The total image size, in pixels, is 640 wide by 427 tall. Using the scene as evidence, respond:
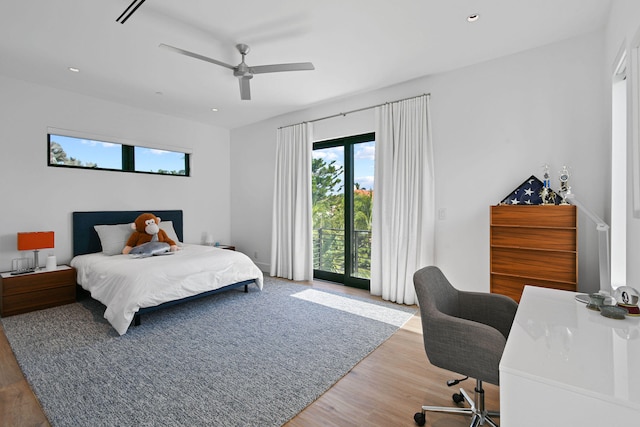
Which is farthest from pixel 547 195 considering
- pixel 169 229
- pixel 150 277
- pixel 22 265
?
pixel 22 265

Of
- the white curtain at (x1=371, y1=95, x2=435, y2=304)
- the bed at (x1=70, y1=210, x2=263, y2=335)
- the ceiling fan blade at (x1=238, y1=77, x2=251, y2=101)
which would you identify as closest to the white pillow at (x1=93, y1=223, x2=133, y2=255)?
the bed at (x1=70, y1=210, x2=263, y2=335)

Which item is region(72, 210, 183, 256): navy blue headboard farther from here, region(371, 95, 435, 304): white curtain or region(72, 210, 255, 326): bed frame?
region(371, 95, 435, 304): white curtain

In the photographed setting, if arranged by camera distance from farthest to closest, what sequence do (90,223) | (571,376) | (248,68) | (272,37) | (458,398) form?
1. (90,223)
2. (248,68)
3. (272,37)
4. (458,398)
5. (571,376)

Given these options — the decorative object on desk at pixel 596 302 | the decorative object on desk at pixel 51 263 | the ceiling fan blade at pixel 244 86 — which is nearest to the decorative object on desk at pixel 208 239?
the decorative object on desk at pixel 51 263

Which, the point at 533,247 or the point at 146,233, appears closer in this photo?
the point at 533,247

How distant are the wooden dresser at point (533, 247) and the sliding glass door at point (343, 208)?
1813 mm

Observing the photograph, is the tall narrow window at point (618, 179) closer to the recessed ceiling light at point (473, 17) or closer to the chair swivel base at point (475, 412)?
the recessed ceiling light at point (473, 17)

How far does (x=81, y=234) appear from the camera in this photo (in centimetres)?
418

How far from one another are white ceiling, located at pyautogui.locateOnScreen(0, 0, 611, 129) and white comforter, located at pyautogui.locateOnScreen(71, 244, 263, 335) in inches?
86.1

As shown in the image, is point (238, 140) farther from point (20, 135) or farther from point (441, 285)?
point (441, 285)

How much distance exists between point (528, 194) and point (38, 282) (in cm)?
541

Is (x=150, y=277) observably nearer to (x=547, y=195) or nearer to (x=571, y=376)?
(x=571, y=376)

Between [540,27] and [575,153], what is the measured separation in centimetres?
116

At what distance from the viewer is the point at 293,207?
495 cm
